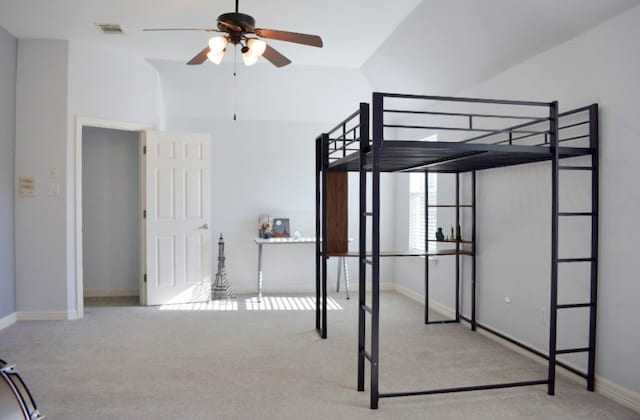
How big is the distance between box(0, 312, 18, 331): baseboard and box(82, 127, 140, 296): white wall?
51.5 inches

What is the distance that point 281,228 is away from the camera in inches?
251

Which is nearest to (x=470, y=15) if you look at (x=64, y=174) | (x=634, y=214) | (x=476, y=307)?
(x=634, y=214)

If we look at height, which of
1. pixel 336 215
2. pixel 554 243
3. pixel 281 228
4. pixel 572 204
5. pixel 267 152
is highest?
pixel 267 152

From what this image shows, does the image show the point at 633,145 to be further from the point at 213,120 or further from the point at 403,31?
the point at 213,120

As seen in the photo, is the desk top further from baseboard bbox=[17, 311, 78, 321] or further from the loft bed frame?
baseboard bbox=[17, 311, 78, 321]

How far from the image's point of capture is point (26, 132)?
4.89m

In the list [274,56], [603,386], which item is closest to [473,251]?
[603,386]

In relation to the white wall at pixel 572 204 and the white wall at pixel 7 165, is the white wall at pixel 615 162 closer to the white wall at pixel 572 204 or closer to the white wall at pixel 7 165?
the white wall at pixel 572 204

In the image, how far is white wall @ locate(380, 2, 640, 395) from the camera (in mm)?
2869

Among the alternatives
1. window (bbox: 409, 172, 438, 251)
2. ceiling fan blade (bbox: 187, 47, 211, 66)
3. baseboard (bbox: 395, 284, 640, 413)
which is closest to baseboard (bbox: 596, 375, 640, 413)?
baseboard (bbox: 395, 284, 640, 413)

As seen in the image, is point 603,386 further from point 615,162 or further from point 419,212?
point 419,212

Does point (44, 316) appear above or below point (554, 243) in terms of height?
below

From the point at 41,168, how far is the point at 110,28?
1705 millimetres

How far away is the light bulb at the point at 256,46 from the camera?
3244 millimetres
